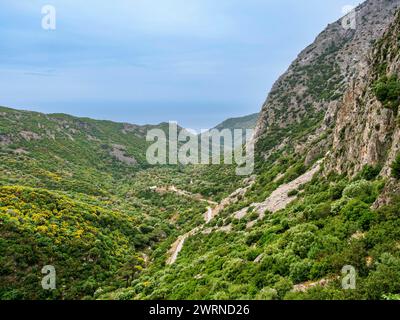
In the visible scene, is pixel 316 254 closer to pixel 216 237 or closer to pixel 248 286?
pixel 248 286

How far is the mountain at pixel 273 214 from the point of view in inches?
579

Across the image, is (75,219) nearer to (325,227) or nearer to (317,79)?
(325,227)

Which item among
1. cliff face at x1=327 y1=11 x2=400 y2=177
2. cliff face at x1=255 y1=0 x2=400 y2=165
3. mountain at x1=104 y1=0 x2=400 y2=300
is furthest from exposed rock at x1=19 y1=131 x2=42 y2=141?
cliff face at x1=327 y1=11 x2=400 y2=177

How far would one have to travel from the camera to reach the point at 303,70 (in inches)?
3484

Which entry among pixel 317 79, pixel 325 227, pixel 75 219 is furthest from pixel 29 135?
pixel 325 227

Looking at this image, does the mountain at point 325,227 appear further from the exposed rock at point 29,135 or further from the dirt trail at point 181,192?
the exposed rock at point 29,135

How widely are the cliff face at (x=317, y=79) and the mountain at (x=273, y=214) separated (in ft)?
1.21

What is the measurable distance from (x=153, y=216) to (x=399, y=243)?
62592 mm

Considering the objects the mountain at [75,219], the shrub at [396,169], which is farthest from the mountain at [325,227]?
the mountain at [75,219]

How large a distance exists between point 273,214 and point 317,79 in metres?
61.2

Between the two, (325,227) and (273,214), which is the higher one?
(325,227)

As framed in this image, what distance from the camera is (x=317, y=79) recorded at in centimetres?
8156

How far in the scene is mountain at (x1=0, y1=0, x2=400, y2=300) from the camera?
48.2ft

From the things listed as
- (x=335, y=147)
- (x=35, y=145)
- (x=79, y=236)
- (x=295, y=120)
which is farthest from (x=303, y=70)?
(x=35, y=145)
